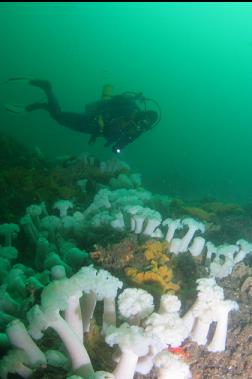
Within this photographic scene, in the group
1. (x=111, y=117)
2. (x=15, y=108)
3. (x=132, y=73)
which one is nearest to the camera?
(x=111, y=117)

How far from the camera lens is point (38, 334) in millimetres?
3346

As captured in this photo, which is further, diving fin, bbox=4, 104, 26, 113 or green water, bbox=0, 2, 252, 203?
green water, bbox=0, 2, 252, 203

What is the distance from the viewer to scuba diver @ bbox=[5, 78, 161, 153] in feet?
36.2

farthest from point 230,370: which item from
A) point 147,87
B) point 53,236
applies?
point 147,87

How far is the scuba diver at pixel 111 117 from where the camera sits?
36.2 feet

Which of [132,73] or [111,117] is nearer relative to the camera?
[111,117]

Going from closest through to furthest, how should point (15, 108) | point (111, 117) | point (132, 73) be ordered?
point (111, 117), point (15, 108), point (132, 73)

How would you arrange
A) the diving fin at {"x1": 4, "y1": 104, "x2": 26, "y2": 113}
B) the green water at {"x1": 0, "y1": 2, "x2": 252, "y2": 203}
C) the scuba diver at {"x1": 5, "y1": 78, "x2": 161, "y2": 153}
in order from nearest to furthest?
the scuba diver at {"x1": 5, "y1": 78, "x2": 161, "y2": 153}
the diving fin at {"x1": 4, "y1": 104, "x2": 26, "y2": 113}
the green water at {"x1": 0, "y1": 2, "x2": 252, "y2": 203}

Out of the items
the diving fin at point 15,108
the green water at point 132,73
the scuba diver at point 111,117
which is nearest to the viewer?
the scuba diver at point 111,117

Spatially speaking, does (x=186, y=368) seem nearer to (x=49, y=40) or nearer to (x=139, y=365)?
(x=139, y=365)

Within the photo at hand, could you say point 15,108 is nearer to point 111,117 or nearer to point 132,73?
point 111,117

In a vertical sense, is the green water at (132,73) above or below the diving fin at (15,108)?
above

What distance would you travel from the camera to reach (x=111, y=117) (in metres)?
11.9

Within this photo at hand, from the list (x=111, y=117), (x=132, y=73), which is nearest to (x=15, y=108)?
(x=111, y=117)
